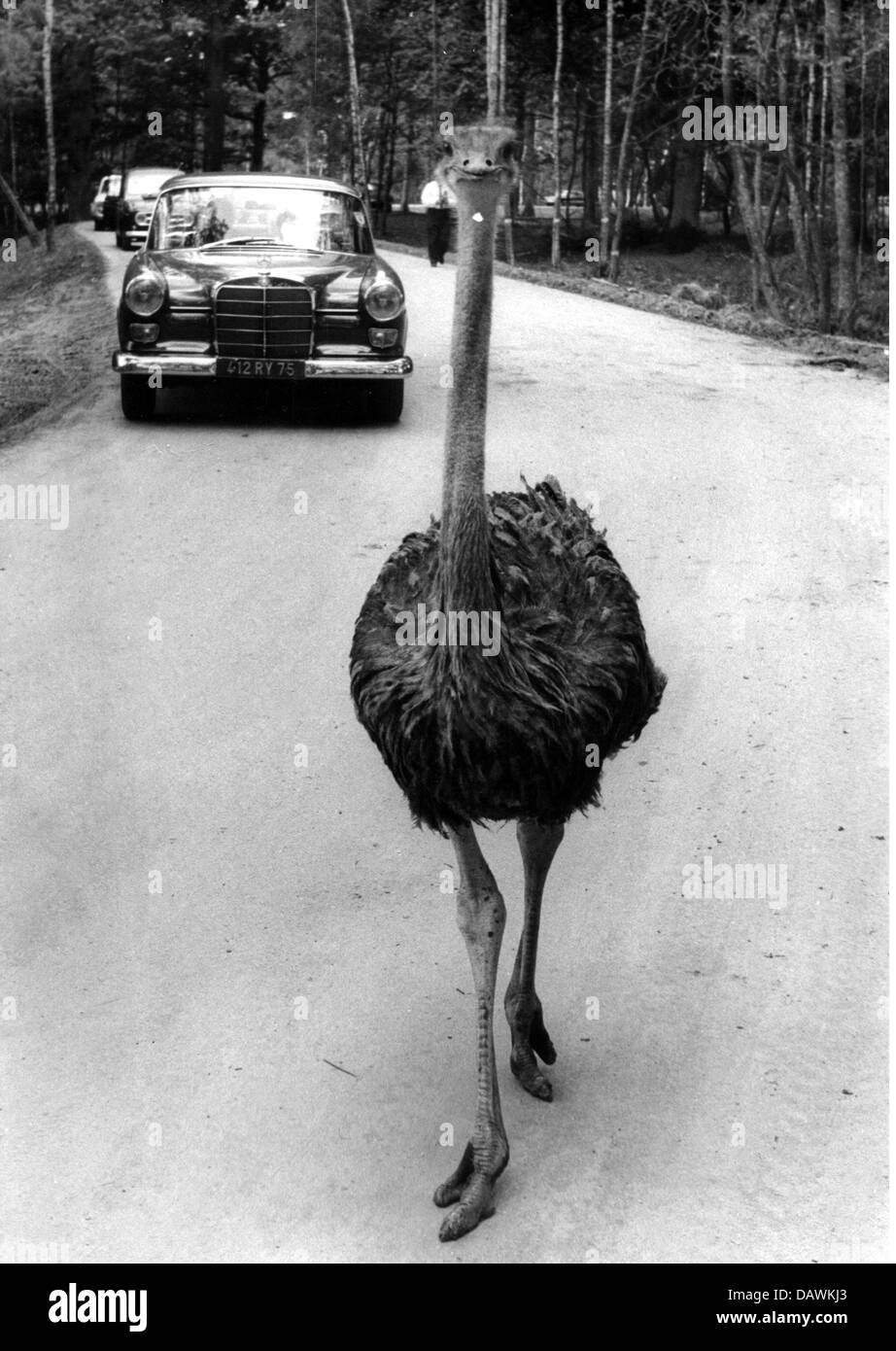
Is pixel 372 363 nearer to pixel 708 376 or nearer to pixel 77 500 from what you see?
pixel 77 500

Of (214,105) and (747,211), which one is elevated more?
(214,105)

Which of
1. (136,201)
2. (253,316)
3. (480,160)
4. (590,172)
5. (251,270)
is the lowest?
(590,172)

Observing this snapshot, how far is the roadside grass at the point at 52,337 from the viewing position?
1385cm

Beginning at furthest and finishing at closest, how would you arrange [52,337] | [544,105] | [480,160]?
[544,105]
[52,337]
[480,160]

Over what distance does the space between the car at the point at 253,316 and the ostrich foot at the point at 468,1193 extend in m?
8.78

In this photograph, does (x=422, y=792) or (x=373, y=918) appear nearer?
(x=422, y=792)

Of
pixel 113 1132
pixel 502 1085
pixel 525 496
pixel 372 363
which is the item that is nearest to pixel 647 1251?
pixel 502 1085

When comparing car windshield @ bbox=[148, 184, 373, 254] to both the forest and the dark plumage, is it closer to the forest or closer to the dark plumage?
the forest

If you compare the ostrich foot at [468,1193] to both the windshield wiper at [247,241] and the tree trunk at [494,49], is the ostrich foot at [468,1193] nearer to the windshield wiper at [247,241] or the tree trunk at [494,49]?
the windshield wiper at [247,241]

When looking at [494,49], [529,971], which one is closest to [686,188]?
[494,49]

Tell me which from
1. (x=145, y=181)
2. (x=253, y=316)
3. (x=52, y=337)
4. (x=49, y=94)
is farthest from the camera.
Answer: (x=145, y=181)

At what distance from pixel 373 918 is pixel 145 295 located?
25.1 feet

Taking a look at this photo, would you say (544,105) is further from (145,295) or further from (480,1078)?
(480,1078)

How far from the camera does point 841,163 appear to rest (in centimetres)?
1839
